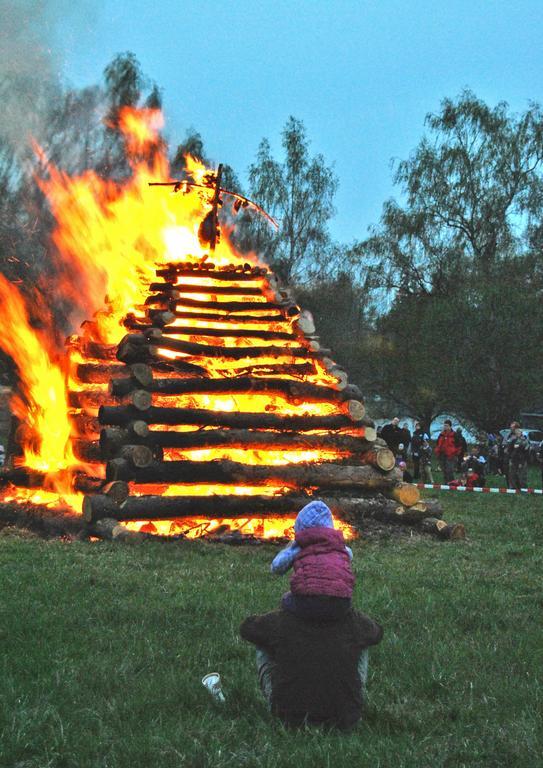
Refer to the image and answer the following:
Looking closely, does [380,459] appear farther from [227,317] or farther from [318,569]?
[318,569]

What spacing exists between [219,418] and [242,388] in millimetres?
808

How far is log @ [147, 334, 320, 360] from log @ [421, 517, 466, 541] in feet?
12.3

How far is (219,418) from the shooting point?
14.6 metres

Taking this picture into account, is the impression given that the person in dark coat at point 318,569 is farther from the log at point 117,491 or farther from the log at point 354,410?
the log at point 354,410

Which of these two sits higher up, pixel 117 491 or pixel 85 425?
pixel 85 425

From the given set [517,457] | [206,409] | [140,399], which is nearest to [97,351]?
[140,399]

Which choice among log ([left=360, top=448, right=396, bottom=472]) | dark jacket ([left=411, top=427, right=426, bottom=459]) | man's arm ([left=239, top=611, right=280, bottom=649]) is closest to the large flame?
log ([left=360, top=448, right=396, bottom=472])

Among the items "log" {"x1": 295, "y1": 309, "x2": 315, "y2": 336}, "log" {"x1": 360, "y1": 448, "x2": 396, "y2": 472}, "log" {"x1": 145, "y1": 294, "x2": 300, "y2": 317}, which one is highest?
"log" {"x1": 145, "y1": 294, "x2": 300, "y2": 317}

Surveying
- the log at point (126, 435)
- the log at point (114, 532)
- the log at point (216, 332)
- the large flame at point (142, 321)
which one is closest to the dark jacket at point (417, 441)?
the large flame at point (142, 321)

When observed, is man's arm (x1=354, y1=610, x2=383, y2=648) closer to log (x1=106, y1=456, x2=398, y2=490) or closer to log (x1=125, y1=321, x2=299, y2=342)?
log (x1=106, y1=456, x2=398, y2=490)

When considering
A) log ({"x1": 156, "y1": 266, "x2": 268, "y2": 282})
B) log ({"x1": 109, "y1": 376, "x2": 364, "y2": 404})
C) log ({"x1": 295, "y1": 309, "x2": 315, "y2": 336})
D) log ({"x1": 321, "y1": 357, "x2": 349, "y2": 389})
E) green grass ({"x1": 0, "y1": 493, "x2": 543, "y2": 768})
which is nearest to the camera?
green grass ({"x1": 0, "y1": 493, "x2": 543, "y2": 768})

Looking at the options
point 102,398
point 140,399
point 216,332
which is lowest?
point 140,399

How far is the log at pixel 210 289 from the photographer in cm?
1728

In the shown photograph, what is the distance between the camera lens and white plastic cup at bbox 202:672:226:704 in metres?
6.01
